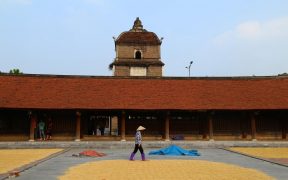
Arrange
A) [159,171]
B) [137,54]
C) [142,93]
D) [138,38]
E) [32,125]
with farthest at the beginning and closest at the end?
1. [138,38]
2. [137,54]
3. [142,93]
4. [32,125]
5. [159,171]

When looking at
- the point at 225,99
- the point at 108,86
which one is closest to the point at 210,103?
the point at 225,99

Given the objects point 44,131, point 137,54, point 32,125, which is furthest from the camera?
point 137,54

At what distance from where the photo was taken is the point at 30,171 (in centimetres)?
1239

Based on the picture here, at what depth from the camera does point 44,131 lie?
27094 millimetres

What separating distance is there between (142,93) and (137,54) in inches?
585

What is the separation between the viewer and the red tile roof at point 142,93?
26422 mm

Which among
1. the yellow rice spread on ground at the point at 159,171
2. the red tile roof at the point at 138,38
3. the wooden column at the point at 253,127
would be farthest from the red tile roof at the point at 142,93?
the red tile roof at the point at 138,38

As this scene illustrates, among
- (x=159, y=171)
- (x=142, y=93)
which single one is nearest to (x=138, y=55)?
(x=142, y=93)

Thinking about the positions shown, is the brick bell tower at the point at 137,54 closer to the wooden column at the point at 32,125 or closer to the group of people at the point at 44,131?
the group of people at the point at 44,131

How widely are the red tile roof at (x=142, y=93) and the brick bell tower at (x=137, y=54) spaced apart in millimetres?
11669

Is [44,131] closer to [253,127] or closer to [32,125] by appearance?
[32,125]

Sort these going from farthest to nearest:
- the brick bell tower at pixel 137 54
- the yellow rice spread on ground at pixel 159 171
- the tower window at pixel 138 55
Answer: the tower window at pixel 138 55, the brick bell tower at pixel 137 54, the yellow rice spread on ground at pixel 159 171

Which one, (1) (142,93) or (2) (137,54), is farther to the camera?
(2) (137,54)

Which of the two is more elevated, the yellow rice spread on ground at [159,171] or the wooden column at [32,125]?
the wooden column at [32,125]
